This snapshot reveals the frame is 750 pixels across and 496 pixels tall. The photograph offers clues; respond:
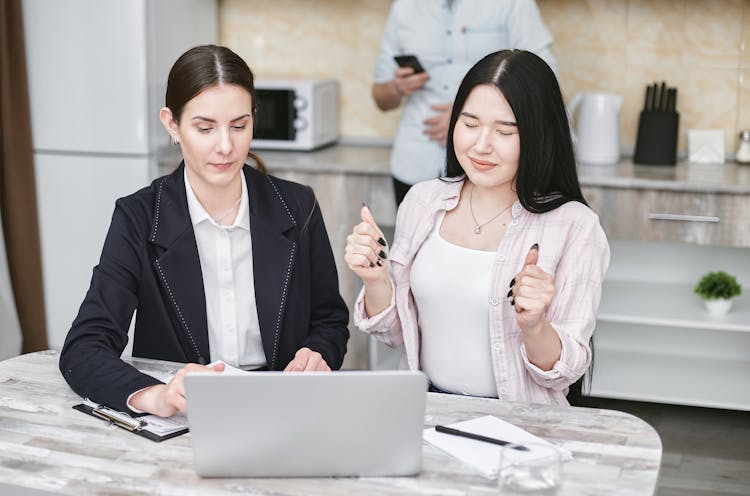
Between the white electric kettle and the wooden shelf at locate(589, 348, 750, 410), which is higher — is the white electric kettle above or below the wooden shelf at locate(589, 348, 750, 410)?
above

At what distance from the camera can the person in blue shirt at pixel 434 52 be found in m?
3.32

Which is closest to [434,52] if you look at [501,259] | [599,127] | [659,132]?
[599,127]

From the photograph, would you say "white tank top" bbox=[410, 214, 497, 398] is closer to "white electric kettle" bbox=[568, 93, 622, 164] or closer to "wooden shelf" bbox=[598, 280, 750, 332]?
"wooden shelf" bbox=[598, 280, 750, 332]

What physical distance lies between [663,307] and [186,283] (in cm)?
217

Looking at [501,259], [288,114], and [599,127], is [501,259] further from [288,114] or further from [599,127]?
[288,114]

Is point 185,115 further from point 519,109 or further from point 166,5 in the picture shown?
point 166,5

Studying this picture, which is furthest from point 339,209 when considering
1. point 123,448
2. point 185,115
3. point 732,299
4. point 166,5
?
point 123,448

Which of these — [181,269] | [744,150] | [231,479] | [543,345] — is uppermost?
[744,150]

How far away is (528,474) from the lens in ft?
4.53

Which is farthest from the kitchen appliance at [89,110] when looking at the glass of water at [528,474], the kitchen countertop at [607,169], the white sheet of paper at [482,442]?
the glass of water at [528,474]

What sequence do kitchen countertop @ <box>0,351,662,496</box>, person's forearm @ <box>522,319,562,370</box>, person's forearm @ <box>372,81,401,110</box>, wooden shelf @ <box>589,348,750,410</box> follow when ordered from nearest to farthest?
kitchen countertop @ <box>0,351,662,496</box> < person's forearm @ <box>522,319,562,370</box> < person's forearm @ <box>372,81,401,110</box> < wooden shelf @ <box>589,348,750,410</box>

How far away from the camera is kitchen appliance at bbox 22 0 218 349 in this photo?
3680mm

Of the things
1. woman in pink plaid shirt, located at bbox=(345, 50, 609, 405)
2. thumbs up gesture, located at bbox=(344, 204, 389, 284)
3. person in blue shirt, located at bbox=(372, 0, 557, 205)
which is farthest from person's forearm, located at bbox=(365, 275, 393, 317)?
person in blue shirt, located at bbox=(372, 0, 557, 205)

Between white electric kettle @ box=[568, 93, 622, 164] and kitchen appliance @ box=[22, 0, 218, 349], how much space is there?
1524 mm
